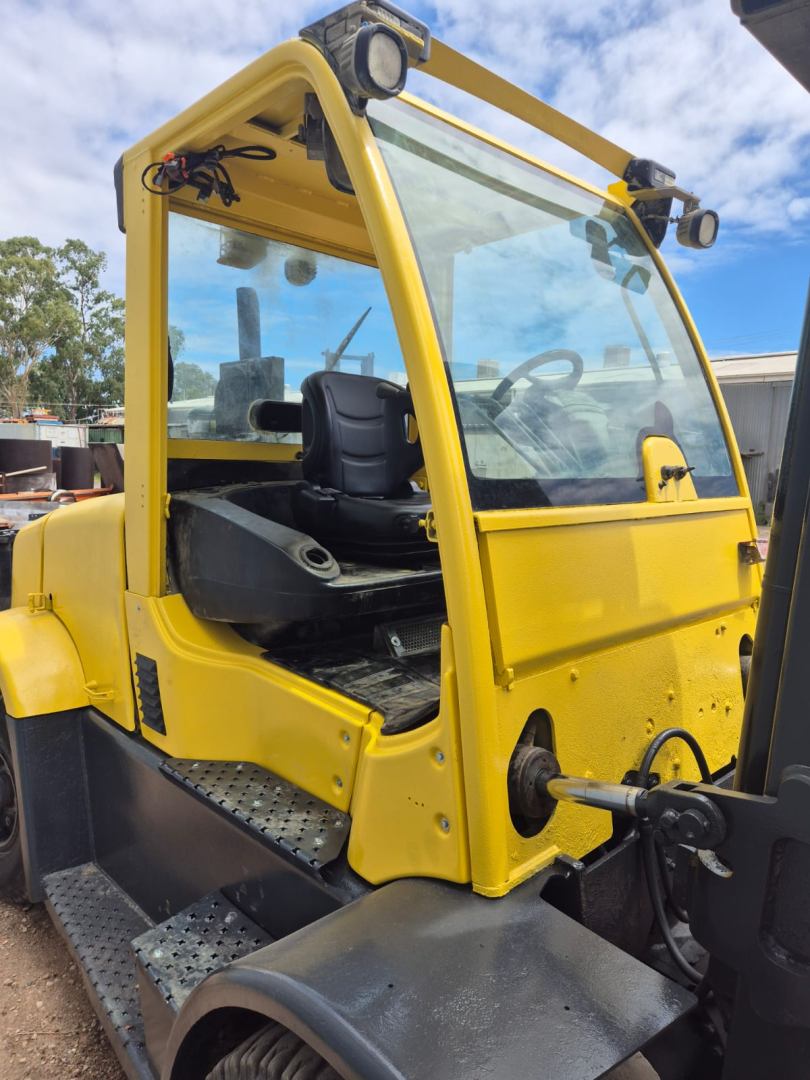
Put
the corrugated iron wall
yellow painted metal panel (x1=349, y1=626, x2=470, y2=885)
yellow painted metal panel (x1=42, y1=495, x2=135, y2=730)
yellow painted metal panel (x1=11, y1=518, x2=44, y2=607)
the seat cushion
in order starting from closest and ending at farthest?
1. yellow painted metal panel (x1=349, y1=626, x2=470, y2=885)
2. the seat cushion
3. yellow painted metal panel (x1=42, y1=495, x2=135, y2=730)
4. yellow painted metal panel (x1=11, y1=518, x2=44, y2=607)
5. the corrugated iron wall

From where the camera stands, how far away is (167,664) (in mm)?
2314

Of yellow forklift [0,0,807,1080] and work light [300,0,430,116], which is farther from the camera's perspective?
work light [300,0,430,116]

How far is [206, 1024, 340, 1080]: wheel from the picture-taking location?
4.44 ft

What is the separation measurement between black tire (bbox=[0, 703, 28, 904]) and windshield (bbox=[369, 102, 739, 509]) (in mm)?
2344

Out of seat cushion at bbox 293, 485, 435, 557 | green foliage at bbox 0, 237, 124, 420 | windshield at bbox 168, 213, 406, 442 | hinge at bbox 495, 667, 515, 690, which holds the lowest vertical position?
hinge at bbox 495, 667, 515, 690

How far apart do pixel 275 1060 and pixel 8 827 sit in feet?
7.42

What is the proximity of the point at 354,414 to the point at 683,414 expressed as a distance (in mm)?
1089

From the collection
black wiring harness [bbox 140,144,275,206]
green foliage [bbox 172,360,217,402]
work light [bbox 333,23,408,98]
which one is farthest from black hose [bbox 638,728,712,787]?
black wiring harness [bbox 140,144,275,206]

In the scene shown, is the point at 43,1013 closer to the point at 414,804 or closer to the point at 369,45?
the point at 414,804

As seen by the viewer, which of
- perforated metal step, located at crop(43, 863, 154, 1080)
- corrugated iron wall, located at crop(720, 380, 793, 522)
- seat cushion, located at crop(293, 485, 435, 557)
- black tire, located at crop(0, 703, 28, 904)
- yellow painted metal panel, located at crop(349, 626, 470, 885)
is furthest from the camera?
corrugated iron wall, located at crop(720, 380, 793, 522)

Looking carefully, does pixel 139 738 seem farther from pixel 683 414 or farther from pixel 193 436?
pixel 683 414

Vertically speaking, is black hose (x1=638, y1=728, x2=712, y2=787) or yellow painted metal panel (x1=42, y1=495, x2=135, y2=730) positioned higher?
yellow painted metal panel (x1=42, y1=495, x2=135, y2=730)

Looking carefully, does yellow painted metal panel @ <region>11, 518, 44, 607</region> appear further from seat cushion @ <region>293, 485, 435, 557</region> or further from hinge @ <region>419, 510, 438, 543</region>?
hinge @ <region>419, 510, 438, 543</region>

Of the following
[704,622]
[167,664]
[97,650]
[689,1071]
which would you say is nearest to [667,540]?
[704,622]
